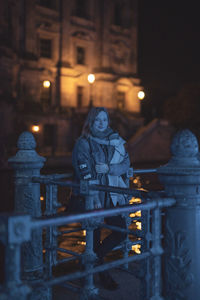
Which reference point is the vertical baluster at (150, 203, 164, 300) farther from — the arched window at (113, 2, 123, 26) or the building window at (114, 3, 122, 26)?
the building window at (114, 3, 122, 26)

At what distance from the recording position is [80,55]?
3788 centimetres

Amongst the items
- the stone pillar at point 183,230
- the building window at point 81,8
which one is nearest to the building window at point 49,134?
the building window at point 81,8

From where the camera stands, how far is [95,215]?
8.19ft

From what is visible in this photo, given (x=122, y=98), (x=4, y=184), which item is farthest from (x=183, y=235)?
(x=122, y=98)

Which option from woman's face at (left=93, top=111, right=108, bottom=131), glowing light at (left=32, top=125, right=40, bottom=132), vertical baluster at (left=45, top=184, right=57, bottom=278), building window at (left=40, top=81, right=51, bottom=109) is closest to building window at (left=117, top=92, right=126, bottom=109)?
building window at (left=40, top=81, right=51, bottom=109)

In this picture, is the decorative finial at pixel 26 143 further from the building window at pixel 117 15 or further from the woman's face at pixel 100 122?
the building window at pixel 117 15

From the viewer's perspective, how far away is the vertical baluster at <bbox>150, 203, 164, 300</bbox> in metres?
2.87

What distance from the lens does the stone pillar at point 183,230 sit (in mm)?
2900

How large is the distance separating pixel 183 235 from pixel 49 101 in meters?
34.2

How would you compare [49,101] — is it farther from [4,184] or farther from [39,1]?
[4,184]

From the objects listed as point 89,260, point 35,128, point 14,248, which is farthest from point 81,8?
point 14,248

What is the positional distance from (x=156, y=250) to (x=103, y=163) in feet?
5.36

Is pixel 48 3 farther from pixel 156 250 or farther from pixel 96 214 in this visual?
pixel 96 214

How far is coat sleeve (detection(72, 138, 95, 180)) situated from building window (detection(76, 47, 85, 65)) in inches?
1357
